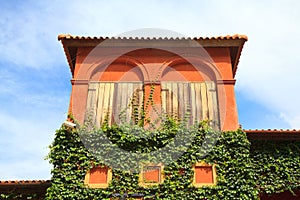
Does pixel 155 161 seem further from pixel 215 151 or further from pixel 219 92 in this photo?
pixel 219 92

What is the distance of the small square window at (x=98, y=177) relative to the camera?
8.98m

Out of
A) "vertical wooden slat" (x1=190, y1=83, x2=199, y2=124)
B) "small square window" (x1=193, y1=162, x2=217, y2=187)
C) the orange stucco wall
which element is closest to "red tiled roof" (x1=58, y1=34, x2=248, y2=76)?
the orange stucco wall

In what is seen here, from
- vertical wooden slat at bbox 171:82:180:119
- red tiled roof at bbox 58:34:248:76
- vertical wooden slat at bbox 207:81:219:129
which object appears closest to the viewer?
vertical wooden slat at bbox 207:81:219:129

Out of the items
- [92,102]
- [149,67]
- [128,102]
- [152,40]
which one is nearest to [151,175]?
[128,102]

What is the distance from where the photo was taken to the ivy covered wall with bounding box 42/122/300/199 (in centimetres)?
884

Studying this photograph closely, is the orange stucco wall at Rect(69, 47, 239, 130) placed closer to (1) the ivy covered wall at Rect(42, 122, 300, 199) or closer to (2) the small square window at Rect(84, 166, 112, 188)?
(1) the ivy covered wall at Rect(42, 122, 300, 199)

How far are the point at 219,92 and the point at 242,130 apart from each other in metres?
1.50

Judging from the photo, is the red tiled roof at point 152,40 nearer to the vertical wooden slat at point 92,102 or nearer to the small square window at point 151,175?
the vertical wooden slat at point 92,102

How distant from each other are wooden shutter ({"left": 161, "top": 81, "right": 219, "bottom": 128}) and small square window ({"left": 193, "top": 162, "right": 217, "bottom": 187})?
1.28 metres

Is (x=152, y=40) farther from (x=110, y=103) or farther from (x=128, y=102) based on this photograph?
(x=110, y=103)

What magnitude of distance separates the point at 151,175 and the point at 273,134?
11.5ft

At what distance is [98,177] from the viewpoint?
9.05 meters

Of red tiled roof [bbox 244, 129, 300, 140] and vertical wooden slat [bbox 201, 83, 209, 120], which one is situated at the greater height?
vertical wooden slat [bbox 201, 83, 209, 120]

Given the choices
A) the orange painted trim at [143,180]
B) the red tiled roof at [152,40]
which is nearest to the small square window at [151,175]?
the orange painted trim at [143,180]
